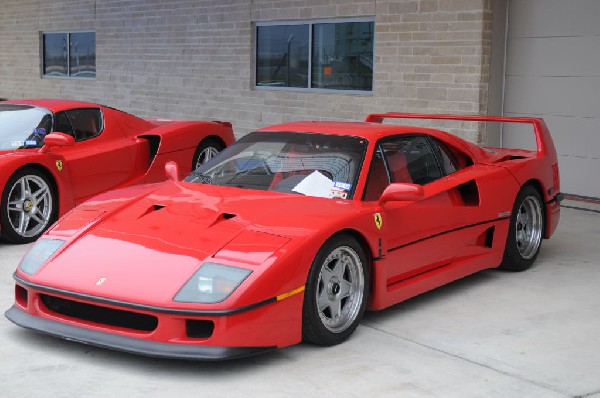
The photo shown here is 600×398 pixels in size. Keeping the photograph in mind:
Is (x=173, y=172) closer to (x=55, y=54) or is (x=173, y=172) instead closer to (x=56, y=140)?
(x=56, y=140)

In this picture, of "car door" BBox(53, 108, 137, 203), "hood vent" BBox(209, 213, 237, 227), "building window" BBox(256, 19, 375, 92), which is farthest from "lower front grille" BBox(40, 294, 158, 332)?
"building window" BBox(256, 19, 375, 92)

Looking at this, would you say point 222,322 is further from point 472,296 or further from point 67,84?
point 67,84

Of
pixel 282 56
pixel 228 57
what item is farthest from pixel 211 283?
pixel 228 57

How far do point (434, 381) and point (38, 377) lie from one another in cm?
192

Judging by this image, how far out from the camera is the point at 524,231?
7.18 m

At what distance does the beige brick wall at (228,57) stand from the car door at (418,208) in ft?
15.2

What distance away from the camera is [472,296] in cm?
630

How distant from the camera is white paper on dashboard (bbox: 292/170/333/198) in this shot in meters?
5.59

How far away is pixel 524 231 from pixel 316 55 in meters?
6.55

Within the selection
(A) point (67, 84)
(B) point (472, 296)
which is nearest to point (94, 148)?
(B) point (472, 296)

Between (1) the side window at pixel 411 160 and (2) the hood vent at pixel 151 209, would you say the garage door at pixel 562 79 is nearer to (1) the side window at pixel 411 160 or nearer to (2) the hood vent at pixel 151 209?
(1) the side window at pixel 411 160

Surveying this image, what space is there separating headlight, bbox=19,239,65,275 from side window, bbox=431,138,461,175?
8.55ft

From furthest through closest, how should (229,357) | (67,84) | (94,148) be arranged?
(67,84), (94,148), (229,357)

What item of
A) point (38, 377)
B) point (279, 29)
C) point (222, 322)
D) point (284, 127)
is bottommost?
point (38, 377)
